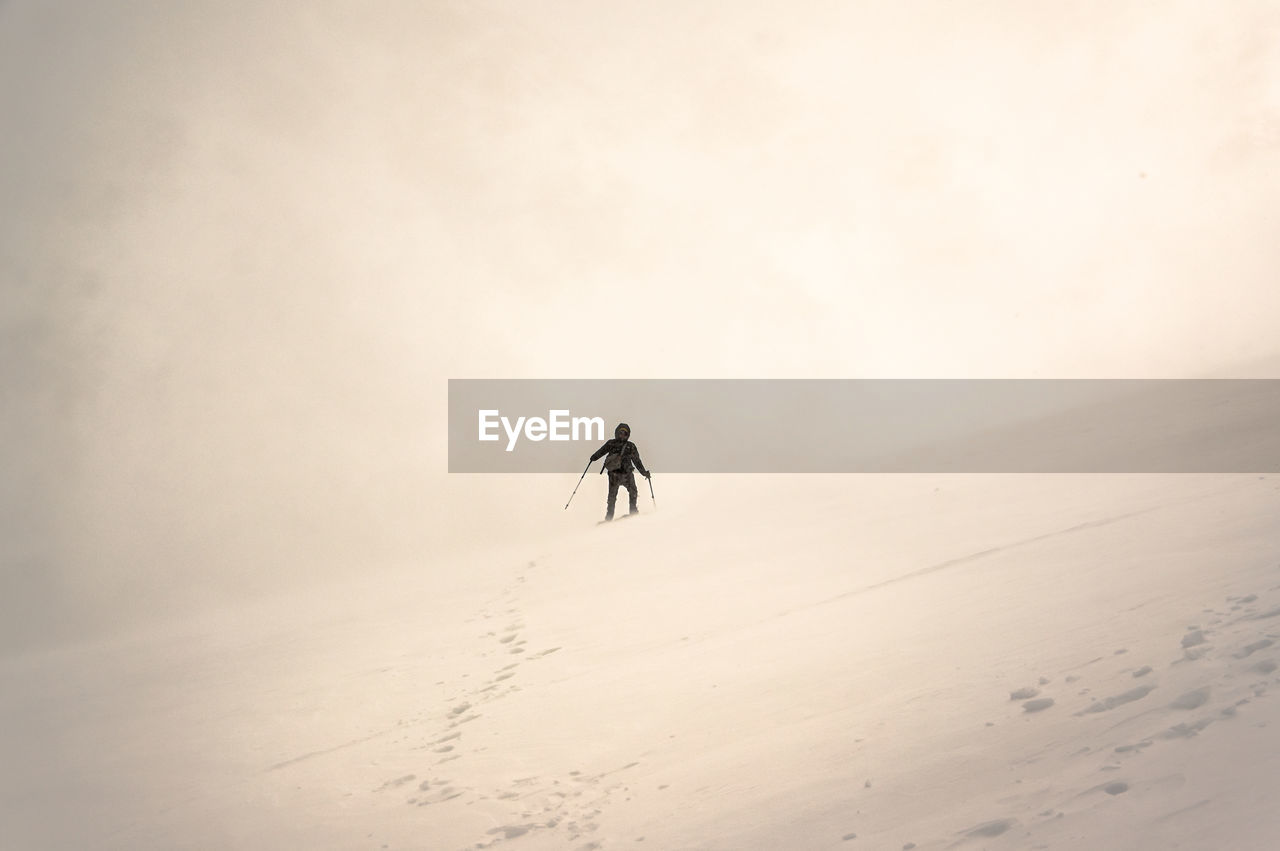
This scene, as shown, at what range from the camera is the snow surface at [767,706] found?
10.3 ft

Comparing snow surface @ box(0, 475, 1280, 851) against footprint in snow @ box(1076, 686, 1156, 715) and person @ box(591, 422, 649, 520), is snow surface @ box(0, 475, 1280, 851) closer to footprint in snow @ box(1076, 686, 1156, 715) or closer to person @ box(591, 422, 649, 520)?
footprint in snow @ box(1076, 686, 1156, 715)

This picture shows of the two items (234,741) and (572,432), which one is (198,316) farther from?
(234,741)

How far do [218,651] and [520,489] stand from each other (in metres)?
11.9

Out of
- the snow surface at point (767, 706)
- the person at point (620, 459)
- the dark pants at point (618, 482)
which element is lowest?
the snow surface at point (767, 706)

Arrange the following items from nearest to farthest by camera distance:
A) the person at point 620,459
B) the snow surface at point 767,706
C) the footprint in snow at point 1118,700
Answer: the snow surface at point 767,706
the footprint in snow at point 1118,700
the person at point 620,459

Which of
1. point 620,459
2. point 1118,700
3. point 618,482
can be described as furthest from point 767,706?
point 618,482

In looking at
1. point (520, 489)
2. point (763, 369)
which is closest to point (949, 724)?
point (520, 489)

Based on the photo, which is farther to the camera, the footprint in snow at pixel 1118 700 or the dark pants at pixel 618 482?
the dark pants at pixel 618 482

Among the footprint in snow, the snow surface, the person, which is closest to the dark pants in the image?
the person

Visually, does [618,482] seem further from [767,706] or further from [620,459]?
[767,706]

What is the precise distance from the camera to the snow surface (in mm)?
3127

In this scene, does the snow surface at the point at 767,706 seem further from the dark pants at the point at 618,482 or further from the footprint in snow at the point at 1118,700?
the dark pants at the point at 618,482

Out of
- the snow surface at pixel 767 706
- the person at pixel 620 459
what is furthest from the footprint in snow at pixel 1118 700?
the person at pixel 620 459

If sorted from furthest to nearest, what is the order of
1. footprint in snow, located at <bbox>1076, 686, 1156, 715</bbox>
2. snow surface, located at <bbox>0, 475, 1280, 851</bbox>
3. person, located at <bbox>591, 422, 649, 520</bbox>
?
person, located at <bbox>591, 422, 649, 520</bbox>
footprint in snow, located at <bbox>1076, 686, 1156, 715</bbox>
snow surface, located at <bbox>0, 475, 1280, 851</bbox>
